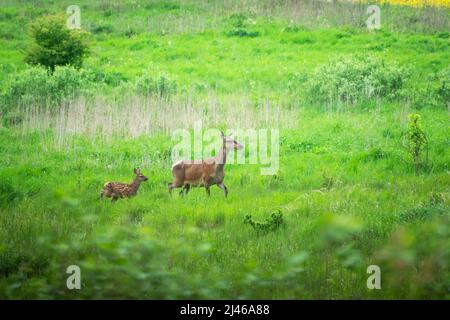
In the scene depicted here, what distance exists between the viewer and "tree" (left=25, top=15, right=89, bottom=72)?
2256 centimetres

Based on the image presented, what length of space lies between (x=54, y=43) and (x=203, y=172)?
13.0 metres

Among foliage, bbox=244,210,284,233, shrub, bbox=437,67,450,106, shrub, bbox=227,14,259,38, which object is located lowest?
foliage, bbox=244,210,284,233

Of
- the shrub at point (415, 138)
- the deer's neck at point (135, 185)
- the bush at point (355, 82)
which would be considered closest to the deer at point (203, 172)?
the deer's neck at point (135, 185)

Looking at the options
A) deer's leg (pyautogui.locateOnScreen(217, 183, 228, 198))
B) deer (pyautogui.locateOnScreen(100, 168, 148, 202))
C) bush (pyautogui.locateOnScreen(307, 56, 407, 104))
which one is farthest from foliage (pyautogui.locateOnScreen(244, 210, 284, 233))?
bush (pyautogui.locateOnScreen(307, 56, 407, 104))

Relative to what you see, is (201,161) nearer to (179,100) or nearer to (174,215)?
(174,215)

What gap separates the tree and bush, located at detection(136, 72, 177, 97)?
3.39 m

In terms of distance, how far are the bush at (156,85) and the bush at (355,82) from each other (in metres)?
4.51

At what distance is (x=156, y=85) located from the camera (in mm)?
20484
